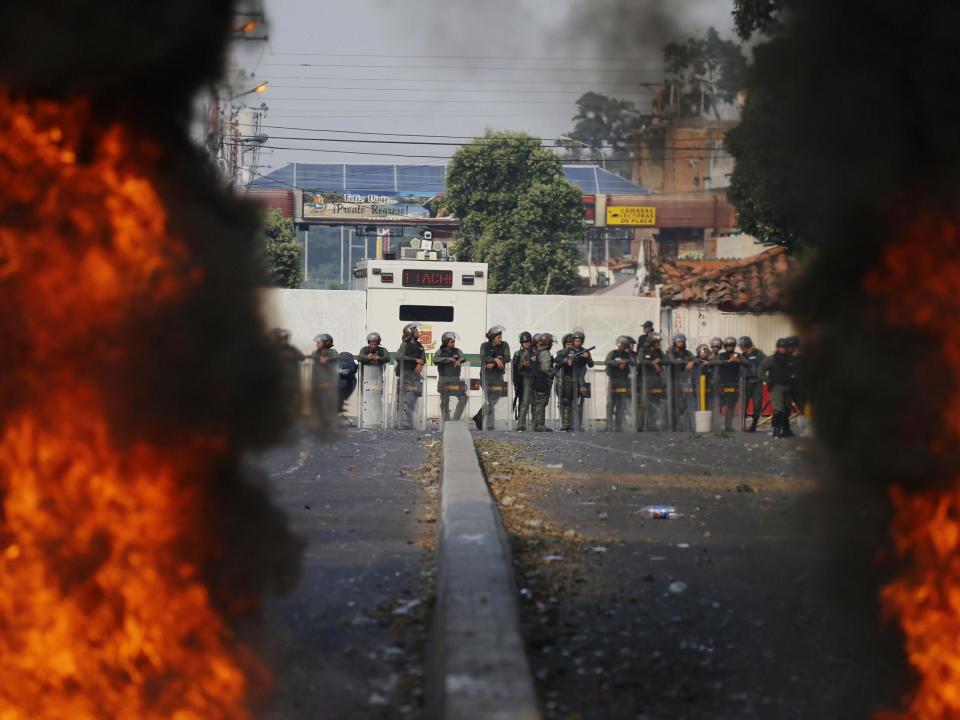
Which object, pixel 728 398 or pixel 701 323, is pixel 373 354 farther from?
pixel 701 323

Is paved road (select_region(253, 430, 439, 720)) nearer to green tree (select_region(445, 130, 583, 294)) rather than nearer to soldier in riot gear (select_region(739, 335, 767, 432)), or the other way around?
soldier in riot gear (select_region(739, 335, 767, 432))

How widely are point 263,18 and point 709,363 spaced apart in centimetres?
1937

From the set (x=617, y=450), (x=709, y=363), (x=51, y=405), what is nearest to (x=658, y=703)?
(x=51, y=405)

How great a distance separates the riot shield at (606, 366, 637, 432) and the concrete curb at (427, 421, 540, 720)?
1351 cm

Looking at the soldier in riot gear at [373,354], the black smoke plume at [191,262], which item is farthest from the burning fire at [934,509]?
the soldier in riot gear at [373,354]

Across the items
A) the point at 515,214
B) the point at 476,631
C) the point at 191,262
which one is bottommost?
the point at 476,631

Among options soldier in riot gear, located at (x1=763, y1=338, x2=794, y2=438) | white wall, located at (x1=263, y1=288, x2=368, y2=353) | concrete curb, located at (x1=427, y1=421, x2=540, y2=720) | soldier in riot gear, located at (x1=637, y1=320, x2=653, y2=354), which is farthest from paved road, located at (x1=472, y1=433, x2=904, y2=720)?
white wall, located at (x1=263, y1=288, x2=368, y2=353)

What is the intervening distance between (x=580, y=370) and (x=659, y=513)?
1180 cm

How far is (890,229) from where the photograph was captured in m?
5.28

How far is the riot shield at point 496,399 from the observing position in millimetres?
23953

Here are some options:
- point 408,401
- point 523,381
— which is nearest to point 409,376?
point 408,401

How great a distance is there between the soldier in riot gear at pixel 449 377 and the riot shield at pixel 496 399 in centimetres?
38

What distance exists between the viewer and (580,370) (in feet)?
78.2

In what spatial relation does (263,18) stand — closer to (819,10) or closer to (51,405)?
(51,405)
